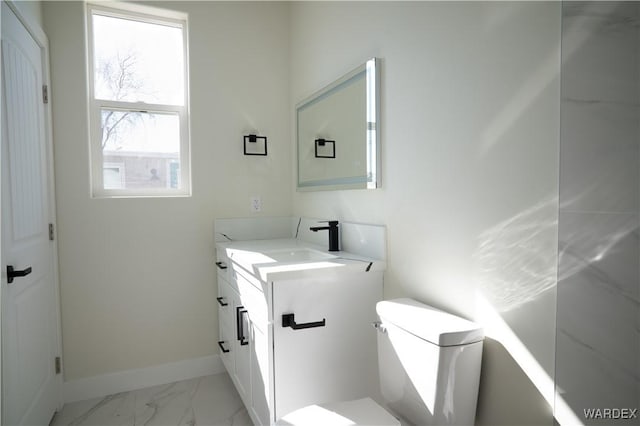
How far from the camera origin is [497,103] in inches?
48.4

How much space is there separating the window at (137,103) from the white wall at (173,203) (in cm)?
10

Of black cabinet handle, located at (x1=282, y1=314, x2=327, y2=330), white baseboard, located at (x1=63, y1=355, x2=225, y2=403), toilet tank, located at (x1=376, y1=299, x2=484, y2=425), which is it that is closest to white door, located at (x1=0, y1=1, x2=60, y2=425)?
white baseboard, located at (x1=63, y1=355, x2=225, y2=403)

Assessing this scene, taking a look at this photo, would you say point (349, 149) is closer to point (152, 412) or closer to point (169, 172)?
point (169, 172)

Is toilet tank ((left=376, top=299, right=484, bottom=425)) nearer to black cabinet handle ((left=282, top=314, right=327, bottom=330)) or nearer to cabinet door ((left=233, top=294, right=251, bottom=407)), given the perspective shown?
black cabinet handle ((left=282, top=314, right=327, bottom=330))

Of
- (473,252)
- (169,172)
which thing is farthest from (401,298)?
(169,172)

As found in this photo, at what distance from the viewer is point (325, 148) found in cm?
236

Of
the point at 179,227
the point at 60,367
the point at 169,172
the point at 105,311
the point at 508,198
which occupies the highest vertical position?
the point at 169,172

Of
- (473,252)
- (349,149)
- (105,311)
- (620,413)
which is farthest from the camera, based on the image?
(105,311)

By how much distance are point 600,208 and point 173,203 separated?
2381 mm

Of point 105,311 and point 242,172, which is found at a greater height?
point 242,172

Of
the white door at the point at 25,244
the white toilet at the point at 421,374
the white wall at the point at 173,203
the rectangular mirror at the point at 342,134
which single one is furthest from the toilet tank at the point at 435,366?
the white wall at the point at 173,203

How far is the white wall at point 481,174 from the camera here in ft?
3.60

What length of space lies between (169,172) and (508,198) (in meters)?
2.17

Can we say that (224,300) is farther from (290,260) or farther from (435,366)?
(435,366)
